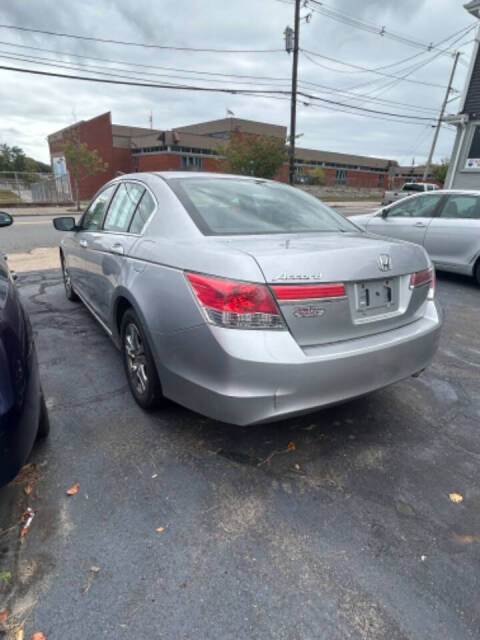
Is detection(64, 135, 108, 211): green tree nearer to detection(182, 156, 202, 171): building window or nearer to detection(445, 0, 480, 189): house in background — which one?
detection(182, 156, 202, 171): building window

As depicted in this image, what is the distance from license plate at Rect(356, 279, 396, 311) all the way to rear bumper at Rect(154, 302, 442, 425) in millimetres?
172

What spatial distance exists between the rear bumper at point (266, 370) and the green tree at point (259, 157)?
2327cm

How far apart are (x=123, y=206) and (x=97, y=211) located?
851 mm

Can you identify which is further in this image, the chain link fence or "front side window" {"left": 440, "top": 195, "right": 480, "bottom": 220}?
the chain link fence

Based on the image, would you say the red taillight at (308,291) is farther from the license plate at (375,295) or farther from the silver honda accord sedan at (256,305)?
the license plate at (375,295)

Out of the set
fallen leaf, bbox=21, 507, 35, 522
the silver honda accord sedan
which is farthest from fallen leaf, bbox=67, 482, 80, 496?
the silver honda accord sedan

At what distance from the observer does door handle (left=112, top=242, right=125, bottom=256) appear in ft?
9.33

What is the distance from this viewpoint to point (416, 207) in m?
7.24

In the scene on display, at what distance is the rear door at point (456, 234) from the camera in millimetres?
6391

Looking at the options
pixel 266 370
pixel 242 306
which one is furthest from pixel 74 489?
pixel 242 306

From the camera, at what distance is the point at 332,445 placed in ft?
8.16

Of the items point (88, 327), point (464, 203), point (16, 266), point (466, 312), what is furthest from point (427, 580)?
point (16, 266)

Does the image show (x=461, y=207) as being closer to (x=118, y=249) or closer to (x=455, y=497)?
(x=455, y=497)

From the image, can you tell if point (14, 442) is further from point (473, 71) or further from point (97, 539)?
point (473, 71)
